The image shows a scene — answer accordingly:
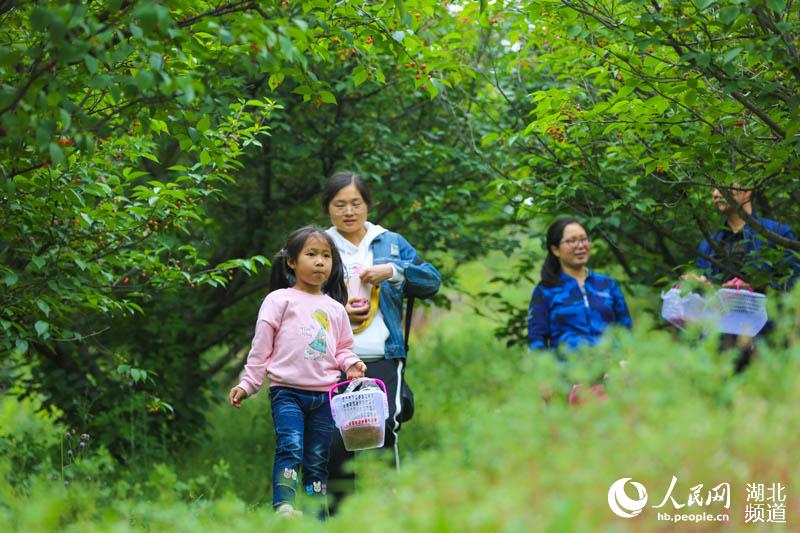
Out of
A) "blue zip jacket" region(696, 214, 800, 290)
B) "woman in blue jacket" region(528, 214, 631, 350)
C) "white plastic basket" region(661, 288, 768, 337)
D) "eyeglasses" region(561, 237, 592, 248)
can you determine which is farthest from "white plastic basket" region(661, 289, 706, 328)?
"eyeglasses" region(561, 237, 592, 248)

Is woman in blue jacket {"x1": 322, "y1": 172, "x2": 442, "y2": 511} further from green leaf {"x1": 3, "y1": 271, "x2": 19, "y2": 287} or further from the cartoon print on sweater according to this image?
green leaf {"x1": 3, "y1": 271, "x2": 19, "y2": 287}

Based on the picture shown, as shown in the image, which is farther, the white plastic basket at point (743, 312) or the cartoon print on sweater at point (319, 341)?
the white plastic basket at point (743, 312)

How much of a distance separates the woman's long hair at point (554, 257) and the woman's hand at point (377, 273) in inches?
44.6

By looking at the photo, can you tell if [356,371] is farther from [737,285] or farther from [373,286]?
[737,285]

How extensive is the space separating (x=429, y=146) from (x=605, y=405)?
4.84 metres

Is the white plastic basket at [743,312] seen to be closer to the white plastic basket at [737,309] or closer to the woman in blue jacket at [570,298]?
the white plastic basket at [737,309]

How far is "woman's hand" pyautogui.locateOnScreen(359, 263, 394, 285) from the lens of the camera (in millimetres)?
5043

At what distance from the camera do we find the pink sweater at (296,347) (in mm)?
4664

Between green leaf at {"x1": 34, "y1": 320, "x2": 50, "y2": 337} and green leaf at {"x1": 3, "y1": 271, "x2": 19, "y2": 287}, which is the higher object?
Result: green leaf at {"x1": 3, "y1": 271, "x2": 19, "y2": 287}

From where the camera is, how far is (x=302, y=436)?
4613 millimetres

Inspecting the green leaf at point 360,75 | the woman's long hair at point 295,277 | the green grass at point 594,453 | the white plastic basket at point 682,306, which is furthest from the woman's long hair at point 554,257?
the green grass at point 594,453

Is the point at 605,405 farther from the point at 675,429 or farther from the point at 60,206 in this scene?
the point at 60,206

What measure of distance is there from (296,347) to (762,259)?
2.79 metres

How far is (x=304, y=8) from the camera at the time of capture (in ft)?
13.8
